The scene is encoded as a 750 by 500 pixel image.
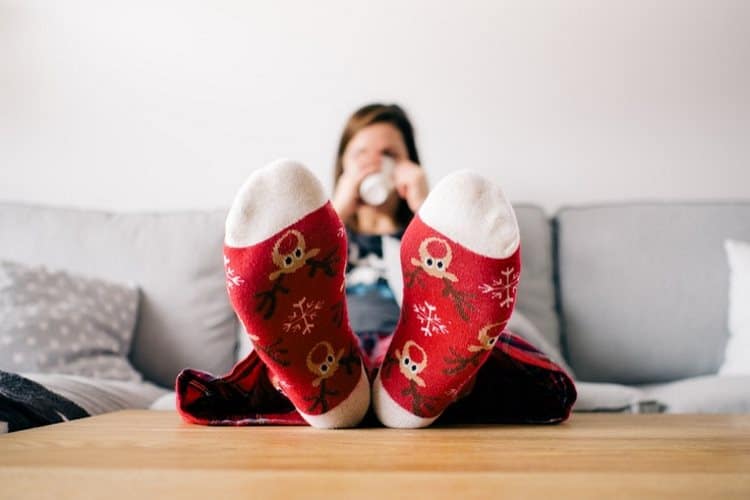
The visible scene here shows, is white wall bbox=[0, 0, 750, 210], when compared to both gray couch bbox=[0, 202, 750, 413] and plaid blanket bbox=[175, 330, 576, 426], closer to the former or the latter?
gray couch bbox=[0, 202, 750, 413]

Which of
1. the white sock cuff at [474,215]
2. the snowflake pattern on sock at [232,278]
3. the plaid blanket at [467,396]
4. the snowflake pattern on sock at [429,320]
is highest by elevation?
the white sock cuff at [474,215]

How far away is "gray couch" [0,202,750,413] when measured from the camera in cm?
124

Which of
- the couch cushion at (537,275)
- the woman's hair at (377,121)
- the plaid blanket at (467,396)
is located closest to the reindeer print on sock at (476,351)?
the plaid blanket at (467,396)

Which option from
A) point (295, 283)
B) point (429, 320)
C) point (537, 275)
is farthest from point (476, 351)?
point (537, 275)

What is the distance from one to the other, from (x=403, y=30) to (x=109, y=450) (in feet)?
4.30

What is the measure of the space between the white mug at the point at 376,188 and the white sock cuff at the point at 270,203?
0.59m

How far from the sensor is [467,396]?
2.19ft

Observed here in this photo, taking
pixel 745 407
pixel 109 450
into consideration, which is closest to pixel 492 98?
pixel 745 407

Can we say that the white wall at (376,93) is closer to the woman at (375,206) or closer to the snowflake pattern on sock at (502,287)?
the woman at (375,206)

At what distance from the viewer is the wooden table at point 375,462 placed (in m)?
0.36

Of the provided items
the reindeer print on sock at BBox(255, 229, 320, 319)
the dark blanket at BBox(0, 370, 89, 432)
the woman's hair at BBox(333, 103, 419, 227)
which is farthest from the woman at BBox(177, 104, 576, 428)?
the woman's hair at BBox(333, 103, 419, 227)

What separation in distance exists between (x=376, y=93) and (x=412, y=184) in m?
0.51

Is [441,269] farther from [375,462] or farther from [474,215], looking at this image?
[375,462]

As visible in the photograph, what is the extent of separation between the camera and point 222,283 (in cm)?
130
